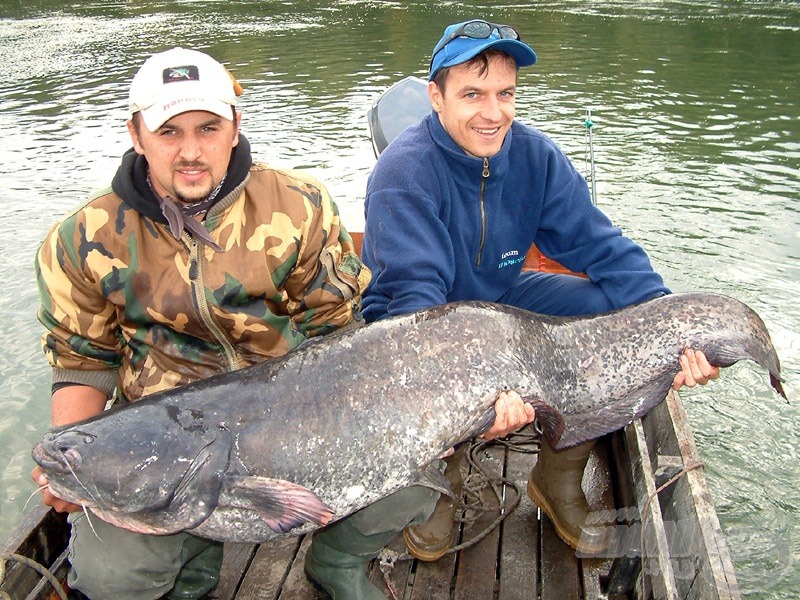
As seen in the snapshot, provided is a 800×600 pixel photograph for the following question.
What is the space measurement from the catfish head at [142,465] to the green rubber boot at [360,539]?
2.14 ft

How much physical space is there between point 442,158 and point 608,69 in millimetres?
16761

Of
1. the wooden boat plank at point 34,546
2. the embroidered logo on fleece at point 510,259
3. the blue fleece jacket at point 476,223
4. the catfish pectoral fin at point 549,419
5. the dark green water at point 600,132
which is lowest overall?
the dark green water at point 600,132

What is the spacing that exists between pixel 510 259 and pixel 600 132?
35.2ft

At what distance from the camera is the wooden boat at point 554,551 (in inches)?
116

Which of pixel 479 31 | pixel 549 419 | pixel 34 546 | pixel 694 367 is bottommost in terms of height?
pixel 34 546

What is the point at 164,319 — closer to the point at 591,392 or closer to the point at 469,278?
the point at 469,278

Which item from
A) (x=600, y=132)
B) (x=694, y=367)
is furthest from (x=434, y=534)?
(x=600, y=132)

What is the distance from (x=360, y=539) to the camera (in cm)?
307

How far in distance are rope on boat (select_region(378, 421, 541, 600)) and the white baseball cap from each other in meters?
1.99

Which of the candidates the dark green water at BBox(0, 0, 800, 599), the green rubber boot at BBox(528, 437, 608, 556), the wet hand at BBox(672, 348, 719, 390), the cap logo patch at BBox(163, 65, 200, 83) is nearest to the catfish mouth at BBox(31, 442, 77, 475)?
the cap logo patch at BBox(163, 65, 200, 83)

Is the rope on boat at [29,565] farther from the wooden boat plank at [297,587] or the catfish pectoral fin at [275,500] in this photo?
the catfish pectoral fin at [275,500]

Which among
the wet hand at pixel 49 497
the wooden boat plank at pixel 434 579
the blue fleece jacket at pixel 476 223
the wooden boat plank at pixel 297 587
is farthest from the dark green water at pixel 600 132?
the wet hand at pixel 49 497

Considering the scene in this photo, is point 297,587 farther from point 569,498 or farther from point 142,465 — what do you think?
point 569,498

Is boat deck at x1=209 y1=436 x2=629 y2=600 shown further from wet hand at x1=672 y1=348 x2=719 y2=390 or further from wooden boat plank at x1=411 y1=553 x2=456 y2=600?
wet hand at x1=672 y1=348 x2=719 y2=390
